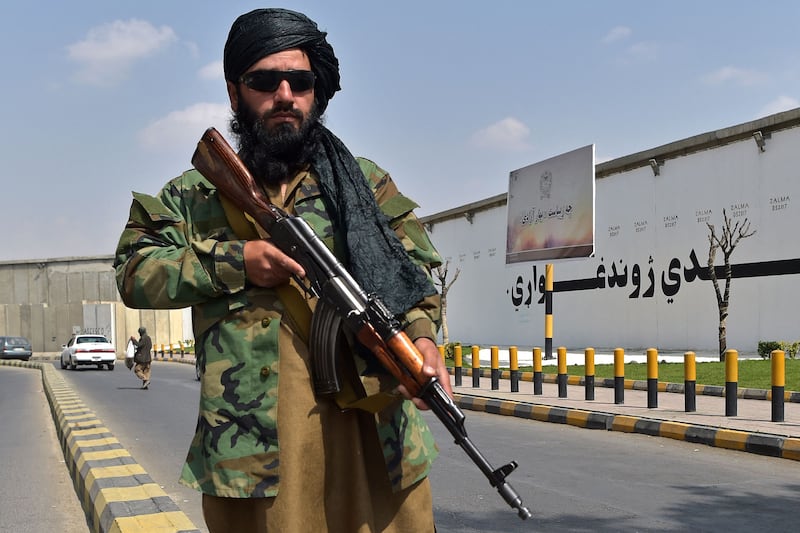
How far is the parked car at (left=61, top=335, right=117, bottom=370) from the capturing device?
31.3 metres

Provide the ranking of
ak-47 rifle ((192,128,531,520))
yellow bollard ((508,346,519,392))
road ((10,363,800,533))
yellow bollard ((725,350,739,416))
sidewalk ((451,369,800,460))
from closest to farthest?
ak-47 rifle ((192,128,531,520))
road ((10,363,800,533))
sidewalk ((451,369,800,460))
yellow bollard ((725,350,739,416))
yellow bollard ((508,346,519,392))

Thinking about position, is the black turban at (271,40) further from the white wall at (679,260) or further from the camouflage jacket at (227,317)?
the white wall at (679,260)

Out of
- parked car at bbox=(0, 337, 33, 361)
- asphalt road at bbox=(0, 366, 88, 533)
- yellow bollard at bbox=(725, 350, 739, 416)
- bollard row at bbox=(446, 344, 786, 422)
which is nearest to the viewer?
asphalt road at bbox=(0, 366, 88, 533)

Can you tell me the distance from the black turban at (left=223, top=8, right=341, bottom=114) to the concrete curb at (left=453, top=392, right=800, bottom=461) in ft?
23.4

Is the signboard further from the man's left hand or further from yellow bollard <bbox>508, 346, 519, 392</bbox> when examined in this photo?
the man's left hand

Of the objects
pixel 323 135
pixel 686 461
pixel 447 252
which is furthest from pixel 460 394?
pixel 447 252

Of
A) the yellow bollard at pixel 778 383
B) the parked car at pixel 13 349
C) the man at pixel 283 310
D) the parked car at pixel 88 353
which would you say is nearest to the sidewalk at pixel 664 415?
the yellow bollard at pixel 778 383

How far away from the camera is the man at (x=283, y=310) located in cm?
213

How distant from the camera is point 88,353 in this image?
31.5 metres

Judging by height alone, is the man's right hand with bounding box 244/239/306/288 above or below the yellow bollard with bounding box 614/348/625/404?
above

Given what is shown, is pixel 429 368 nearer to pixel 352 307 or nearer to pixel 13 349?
pixel 352 307

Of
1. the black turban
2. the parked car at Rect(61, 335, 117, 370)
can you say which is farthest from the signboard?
the black turban

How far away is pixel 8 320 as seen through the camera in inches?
2034

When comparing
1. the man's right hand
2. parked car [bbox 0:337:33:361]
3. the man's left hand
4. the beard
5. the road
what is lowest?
parked car [bbox 0:337:33:361]
